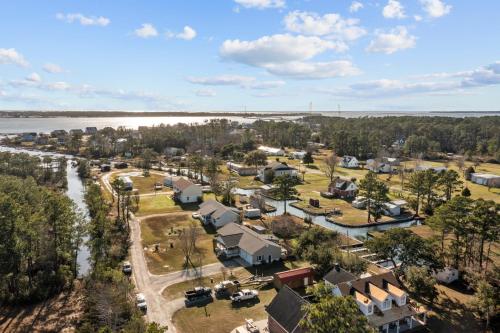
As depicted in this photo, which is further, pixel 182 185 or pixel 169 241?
pixel 182 185

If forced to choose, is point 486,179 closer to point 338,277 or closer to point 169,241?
point 338,277

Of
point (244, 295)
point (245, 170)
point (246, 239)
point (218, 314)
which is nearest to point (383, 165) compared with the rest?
point (245, 170)

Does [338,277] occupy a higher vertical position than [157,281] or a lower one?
higher

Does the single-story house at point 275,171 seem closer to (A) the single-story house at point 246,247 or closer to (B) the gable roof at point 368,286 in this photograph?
(A) the single-story house at point 246,247

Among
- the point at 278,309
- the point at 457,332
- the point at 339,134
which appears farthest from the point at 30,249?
the point at 339,134

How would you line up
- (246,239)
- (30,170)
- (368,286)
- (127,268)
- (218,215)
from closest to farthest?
(368,286) → (127,268) → (246,239) → (218,215) → (30,170)

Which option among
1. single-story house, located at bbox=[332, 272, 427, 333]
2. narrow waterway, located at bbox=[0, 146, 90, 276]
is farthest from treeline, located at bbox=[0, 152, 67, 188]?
single-story house, located at bbox=[332, 272, 427, 333]

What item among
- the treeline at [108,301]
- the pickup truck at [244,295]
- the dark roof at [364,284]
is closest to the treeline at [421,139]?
the dark roof at [364,284]
